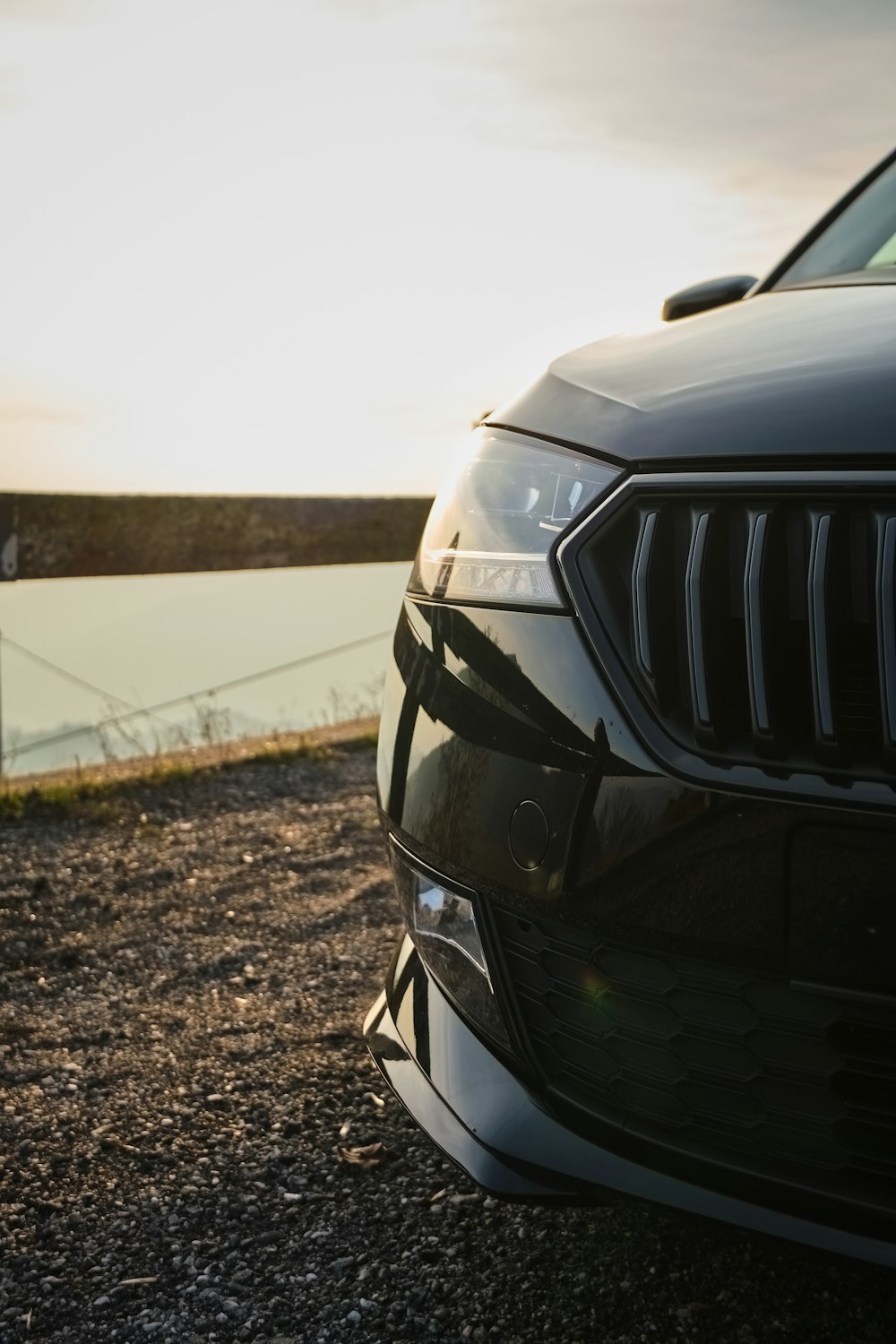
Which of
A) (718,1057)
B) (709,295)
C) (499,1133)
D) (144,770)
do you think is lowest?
(144,770)

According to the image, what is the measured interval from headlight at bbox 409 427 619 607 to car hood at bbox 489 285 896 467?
4cm

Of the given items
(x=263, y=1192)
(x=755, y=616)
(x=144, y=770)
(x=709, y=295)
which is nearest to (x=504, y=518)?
(x=755, y=616)

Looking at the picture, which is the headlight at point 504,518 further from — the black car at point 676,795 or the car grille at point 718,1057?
the car grille at point 718,1057

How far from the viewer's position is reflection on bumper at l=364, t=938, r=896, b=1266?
129 cm

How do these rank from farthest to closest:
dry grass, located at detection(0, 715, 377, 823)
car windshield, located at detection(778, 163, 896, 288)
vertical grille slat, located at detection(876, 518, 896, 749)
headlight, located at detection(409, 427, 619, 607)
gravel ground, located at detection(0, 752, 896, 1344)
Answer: dry grass, located at detection(0, 715, 377, 823) → car windshield, located at detection(778, 163, 896, 288) → gravel ground, located at detection(0, 752, 896, 1344) → headlight, located at detection(409, 427, 619, 607) → vertical grille slat, located at detection(876, 518, 896, 749)

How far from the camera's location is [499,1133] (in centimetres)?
148

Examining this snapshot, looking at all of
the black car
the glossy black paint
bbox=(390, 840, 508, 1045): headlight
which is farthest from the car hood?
bbox=(390, 840, 508, 1045): headlight

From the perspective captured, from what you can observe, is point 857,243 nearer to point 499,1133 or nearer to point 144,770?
point 499,1133

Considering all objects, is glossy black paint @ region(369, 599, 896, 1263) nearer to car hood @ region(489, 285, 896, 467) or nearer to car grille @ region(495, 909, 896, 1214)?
car grille @ region(495, 909, 896, 1214)

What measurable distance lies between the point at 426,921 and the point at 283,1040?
0.94 metres

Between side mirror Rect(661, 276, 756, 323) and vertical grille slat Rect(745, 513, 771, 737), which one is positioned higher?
side mirror Rect(661, 276, 756, 323)

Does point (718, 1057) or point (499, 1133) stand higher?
point (718, 1057)

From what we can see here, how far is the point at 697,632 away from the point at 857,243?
1.57 meters

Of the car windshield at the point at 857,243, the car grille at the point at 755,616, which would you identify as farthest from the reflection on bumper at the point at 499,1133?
the car windshield at the point at 857,243
